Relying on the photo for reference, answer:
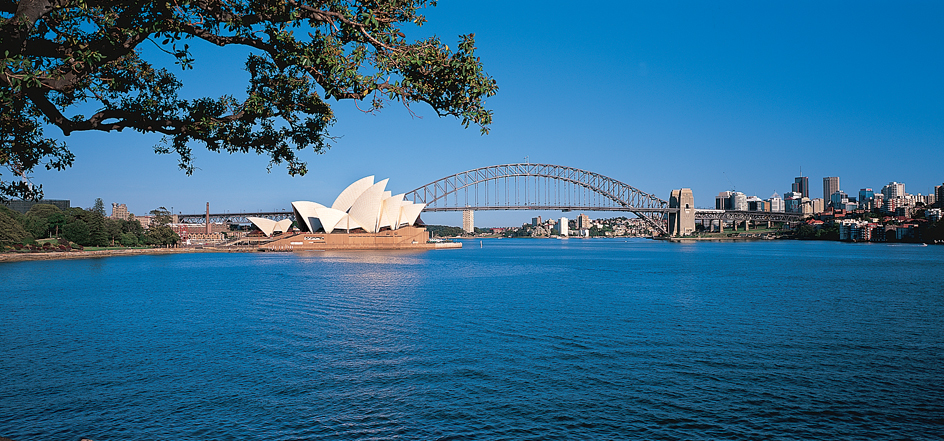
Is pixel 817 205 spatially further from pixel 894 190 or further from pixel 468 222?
pixel 468 222

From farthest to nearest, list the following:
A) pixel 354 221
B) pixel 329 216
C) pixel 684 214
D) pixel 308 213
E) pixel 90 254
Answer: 1. pixel 684 214
2. pixel 308 213
3. pixel 354 221
4. pixel 329 216
5. pixel 90 254

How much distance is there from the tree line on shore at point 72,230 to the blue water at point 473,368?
41.4m

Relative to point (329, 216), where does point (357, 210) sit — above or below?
above

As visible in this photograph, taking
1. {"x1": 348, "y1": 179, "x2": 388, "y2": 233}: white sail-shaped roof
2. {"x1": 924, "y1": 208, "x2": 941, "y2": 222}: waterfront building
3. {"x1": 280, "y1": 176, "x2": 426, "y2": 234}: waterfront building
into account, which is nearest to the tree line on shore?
{"x1": 280, "y1": 176, "x2": 426, "y2": 234}: waterfront building

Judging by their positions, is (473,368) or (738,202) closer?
(473,368)

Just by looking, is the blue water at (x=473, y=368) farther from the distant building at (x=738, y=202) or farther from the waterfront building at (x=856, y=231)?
the distant building at (x=738, y=202)

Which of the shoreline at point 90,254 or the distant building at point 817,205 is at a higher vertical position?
the distant building at point 817,205

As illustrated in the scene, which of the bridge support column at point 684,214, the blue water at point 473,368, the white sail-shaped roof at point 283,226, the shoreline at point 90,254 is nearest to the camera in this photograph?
the blue water at point 473,368

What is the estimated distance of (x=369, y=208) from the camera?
69500 mm

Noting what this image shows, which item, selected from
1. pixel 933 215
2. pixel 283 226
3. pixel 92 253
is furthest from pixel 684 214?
pixel 92 253

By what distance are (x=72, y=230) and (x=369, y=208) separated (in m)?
30.6

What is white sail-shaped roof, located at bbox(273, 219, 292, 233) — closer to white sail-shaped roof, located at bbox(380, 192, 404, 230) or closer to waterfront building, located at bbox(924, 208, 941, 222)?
white sail-shaped roof, located at bbox(380, 192, 404, 230)

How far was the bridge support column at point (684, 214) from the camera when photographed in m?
107

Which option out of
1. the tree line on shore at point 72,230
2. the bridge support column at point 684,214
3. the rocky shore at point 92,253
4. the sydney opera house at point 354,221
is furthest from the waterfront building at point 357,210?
the bridge support column at point 684,214
